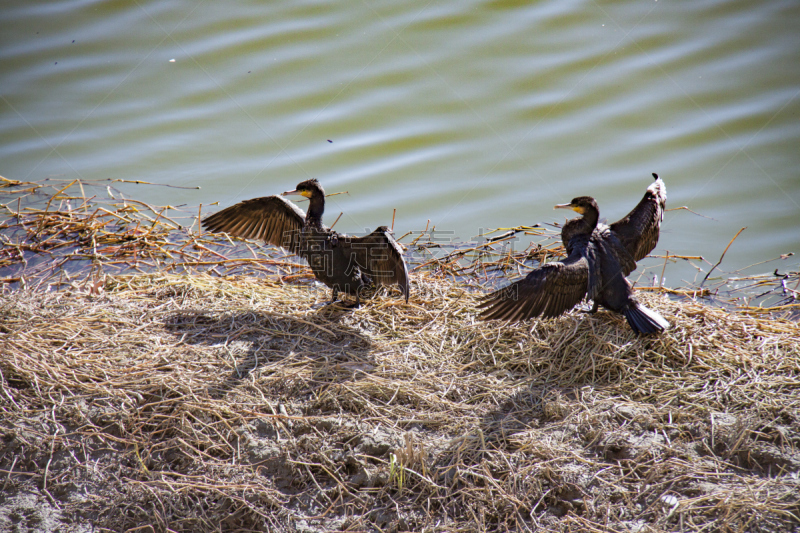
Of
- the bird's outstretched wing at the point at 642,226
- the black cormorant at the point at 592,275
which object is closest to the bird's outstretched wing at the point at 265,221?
the black cormorant at the point at 592,275

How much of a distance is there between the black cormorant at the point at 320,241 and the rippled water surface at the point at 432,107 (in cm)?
120

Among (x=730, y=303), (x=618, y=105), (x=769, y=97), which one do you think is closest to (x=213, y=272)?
(x=730, y=303)

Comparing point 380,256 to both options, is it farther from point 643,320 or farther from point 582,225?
point 643,320

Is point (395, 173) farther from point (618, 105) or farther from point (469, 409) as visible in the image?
point (469, 409)

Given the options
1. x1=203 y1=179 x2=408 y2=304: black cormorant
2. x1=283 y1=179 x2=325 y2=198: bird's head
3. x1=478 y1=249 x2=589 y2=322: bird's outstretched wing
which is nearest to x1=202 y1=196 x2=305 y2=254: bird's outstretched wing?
x1=203 y1=179 x2=408 y2=304: black cormorant

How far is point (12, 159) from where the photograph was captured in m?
6.12

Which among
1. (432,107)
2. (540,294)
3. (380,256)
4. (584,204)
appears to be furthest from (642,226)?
Result: (432,107)

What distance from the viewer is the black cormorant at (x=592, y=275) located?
3.15 meters

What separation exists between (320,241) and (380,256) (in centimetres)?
43

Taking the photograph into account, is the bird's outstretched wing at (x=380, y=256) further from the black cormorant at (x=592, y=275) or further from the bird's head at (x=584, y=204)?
the bird's head at (x=584, y=204)

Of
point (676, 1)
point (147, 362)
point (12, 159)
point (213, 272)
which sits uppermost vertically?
point (676, 1)

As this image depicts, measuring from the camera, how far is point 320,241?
3785 mm

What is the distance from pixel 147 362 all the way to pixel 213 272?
147 centimetres

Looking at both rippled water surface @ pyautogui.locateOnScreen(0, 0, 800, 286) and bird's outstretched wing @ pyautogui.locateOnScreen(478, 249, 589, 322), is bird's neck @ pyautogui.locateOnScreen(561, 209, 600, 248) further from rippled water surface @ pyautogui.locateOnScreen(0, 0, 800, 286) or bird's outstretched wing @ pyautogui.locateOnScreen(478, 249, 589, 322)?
rippled water surface @ pyautogui.locateOnScreen(0, 0, 800, 286)
